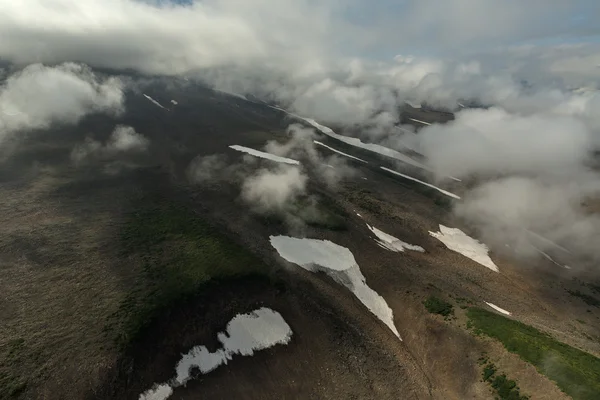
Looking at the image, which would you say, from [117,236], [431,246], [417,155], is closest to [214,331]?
[117,236]

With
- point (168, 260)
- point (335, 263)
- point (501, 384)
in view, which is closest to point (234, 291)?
point (168, 260)

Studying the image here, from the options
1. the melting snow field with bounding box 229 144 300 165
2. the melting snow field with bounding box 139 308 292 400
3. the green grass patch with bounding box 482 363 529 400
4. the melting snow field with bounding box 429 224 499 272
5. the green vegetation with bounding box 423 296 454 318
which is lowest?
the melting snow field with bounding box 229 144 300 165

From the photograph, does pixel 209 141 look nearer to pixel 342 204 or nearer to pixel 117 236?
pixel 342 204

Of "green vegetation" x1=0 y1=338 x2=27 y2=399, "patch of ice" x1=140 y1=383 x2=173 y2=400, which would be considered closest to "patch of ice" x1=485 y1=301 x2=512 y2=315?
"patch of ice" x1=140 y1=383 x2=173 y2=400

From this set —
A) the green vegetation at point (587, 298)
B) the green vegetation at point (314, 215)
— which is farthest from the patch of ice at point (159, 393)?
the green vegetation at point (587, 298)

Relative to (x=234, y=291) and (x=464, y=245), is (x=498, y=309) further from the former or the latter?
(x=234, y=291)

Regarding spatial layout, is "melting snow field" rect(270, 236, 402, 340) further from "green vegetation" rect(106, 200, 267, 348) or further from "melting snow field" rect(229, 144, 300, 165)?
"melting snow field" rect(229, 144, 300, 165)
